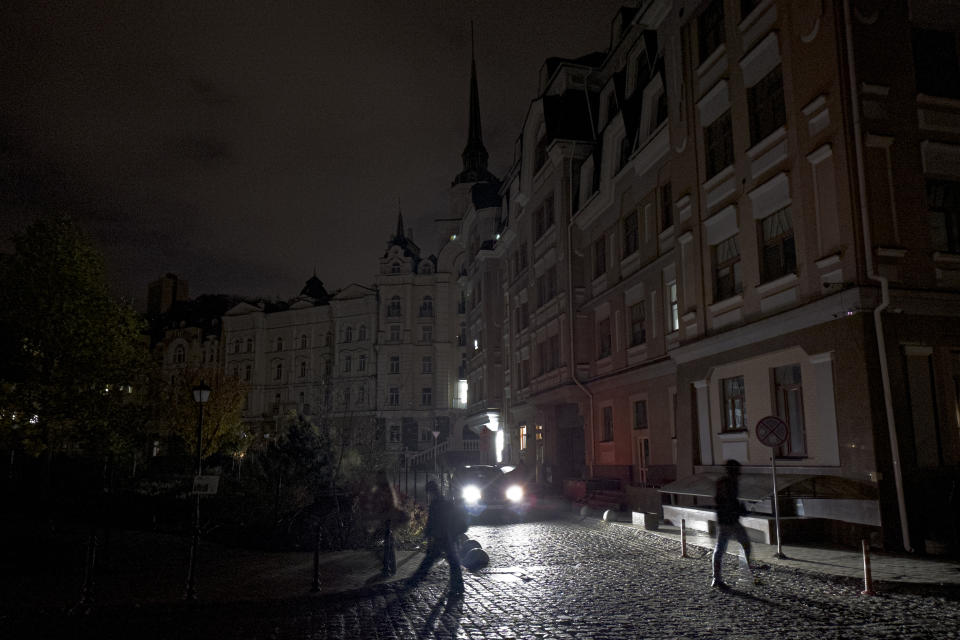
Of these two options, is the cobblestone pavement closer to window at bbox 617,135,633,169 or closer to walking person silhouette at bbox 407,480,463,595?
walking person silhouette at bbox 407,480,463,595

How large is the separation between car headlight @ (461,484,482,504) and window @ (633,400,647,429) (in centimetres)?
596

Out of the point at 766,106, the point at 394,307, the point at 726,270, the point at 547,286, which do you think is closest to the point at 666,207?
the point at 726,270

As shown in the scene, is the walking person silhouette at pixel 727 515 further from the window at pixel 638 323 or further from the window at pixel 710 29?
the window at pixel 638 323

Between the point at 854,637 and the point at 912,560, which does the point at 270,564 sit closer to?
the point at 854,637

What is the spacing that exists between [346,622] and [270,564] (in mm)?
4881

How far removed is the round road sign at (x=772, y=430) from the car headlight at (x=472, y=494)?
12.0 metres

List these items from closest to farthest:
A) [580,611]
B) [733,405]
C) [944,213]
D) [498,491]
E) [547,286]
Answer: [580,611] < [944,213] < [733,405] < [498,491] < [547,286]

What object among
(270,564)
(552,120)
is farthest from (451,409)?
(270,564)

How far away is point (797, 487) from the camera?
14.1 meters

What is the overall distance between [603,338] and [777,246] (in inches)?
474

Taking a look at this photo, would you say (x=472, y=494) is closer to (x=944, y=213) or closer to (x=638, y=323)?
(x=638, y=323)

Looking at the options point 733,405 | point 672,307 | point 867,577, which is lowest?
point 867,577

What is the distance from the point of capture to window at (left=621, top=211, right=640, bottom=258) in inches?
969

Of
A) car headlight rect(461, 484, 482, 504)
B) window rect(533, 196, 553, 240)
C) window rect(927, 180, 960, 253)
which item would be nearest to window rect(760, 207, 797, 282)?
window rect(927, 180, 960, 253)
